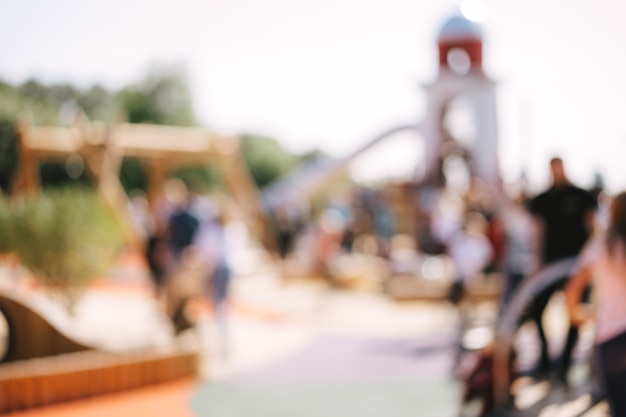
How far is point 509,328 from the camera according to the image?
5.48m

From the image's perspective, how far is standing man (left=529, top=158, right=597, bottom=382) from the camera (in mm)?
6227

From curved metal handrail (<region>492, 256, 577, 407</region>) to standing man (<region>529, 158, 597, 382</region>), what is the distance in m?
0.34

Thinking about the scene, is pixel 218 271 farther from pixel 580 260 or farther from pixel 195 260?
pixel 580 260

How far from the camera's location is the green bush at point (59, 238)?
Answer: 8.43 m

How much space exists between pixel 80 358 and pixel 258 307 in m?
5.96

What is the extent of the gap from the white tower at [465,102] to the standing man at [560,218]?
21.7 m

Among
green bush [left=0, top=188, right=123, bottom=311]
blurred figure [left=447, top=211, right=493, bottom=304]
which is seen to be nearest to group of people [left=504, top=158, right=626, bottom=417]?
blurred figure [left=447, top=211, right=493, bottom=304]

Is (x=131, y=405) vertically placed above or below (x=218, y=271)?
below

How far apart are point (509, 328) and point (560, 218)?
1.28 meters

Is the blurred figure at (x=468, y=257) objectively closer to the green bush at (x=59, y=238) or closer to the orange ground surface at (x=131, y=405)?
the green bush at (x=59, y=238)

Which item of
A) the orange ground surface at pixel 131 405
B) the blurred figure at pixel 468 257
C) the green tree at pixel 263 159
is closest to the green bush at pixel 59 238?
the orange ground surface at pixel 131 405

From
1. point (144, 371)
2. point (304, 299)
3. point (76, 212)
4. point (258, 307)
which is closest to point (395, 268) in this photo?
point (304, 299)

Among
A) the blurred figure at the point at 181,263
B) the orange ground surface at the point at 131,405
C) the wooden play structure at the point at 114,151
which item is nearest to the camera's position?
the orange ground surface at the point at 131,405

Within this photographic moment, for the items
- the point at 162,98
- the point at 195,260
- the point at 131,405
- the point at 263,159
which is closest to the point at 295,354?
the point at 195,260
